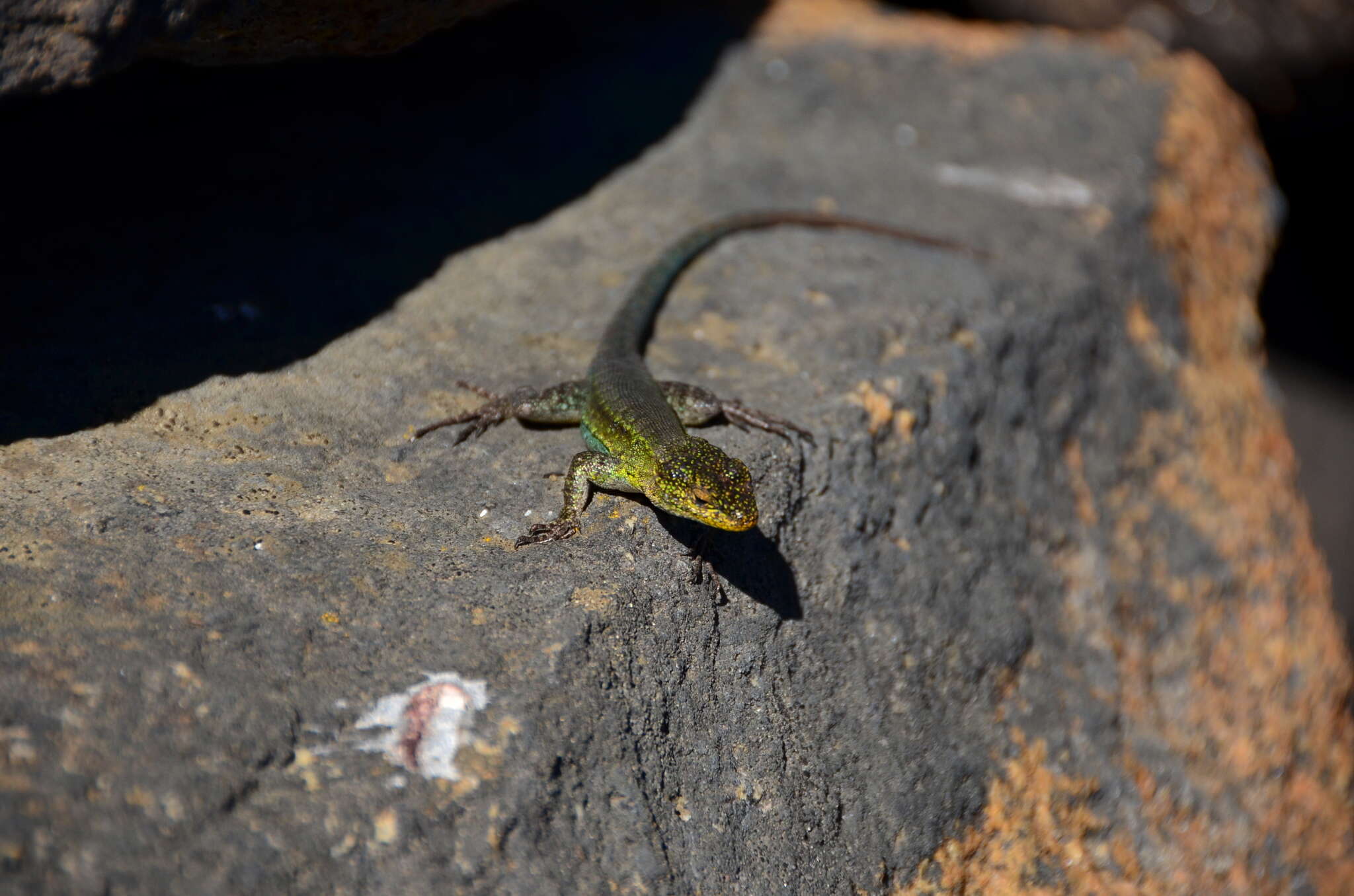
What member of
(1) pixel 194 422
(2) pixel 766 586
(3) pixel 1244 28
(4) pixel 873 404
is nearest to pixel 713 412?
(4) pixel 873 404

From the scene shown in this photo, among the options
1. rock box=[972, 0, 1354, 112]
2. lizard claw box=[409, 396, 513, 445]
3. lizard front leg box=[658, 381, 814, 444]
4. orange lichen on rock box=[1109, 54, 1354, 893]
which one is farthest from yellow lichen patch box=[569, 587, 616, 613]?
rock box=[972, 0, 1354, 112]

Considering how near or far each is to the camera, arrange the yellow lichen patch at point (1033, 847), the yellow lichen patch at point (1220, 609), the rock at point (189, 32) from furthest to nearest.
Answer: the yellow lichen patch at point (1220, 609), the yellow lichen patch at point (1033, 847), the rock at point (189, 32)

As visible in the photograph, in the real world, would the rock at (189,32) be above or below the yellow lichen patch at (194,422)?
above

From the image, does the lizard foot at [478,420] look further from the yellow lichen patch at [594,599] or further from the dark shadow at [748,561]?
the yellow lichen patch at [594,599]

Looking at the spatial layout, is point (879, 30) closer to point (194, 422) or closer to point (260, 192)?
point (260, 192)

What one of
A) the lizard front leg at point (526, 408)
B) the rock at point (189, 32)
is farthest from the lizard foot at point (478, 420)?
the rock at point (189, 32)

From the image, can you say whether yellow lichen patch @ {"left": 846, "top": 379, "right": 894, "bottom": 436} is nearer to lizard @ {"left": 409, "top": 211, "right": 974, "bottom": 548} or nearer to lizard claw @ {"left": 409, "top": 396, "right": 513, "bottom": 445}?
lizard @ {"left": 409, "top": 211, "right": 974, "bottom": 548}

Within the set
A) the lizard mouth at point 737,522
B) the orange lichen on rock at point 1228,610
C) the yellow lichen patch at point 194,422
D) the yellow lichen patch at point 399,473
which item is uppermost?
the lizard mouth at point 737,522
